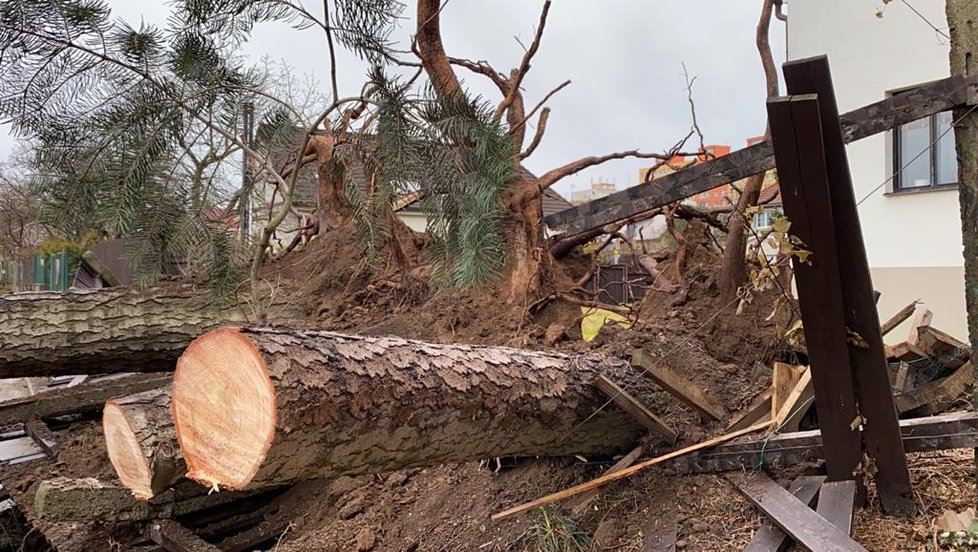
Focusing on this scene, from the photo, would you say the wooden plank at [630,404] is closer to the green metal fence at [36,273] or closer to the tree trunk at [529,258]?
the tree trunk at [529,258]

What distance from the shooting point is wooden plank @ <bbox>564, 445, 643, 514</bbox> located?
268cm

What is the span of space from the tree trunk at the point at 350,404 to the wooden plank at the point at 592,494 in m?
0.31

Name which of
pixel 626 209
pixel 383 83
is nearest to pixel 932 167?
pixel 626 209

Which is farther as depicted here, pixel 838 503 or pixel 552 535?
pixel 552 535

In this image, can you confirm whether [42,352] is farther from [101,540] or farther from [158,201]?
[158,201]

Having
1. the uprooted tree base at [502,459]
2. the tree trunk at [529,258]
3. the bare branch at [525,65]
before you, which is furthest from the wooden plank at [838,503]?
the bare branch at [525,65]

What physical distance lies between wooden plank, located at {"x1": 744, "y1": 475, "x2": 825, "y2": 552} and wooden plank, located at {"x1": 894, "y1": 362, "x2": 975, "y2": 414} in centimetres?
80

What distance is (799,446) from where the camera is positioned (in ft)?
7.68

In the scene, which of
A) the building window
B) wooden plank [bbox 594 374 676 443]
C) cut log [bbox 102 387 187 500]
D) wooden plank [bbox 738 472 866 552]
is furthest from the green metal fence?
the building window

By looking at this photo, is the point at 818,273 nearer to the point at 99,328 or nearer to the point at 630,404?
the point at 630,404

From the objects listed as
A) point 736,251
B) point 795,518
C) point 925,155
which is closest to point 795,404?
point 795,518

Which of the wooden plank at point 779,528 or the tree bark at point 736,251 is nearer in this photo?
the wooden plank at point 779,528

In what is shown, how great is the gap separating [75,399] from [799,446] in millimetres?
5813

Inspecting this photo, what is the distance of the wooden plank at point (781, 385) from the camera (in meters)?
2.62
